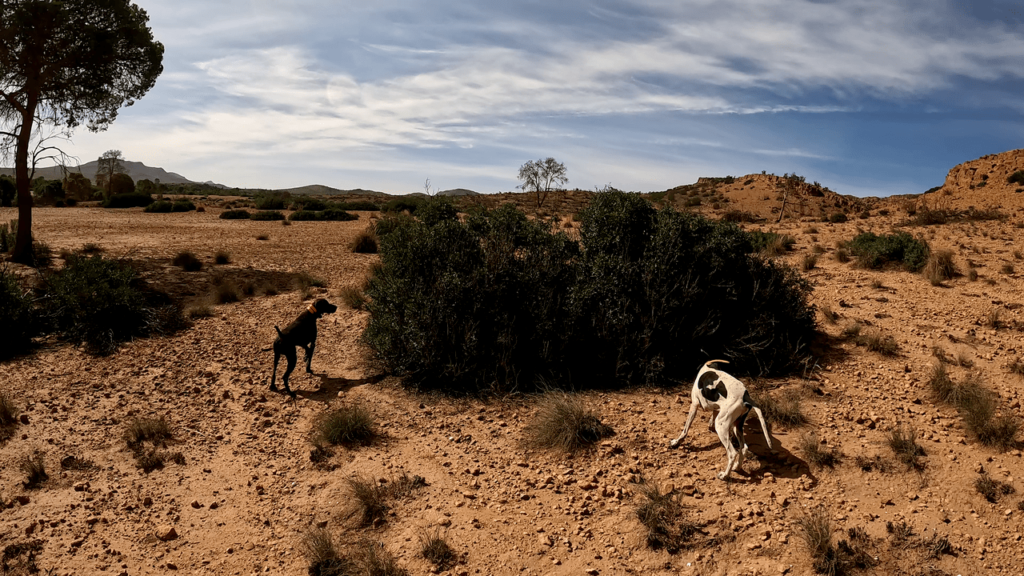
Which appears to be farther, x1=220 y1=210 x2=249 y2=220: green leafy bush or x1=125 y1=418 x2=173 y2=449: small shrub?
x1=220 y1=210 x2=249 y2=220: green leafy bush

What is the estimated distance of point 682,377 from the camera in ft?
23.2

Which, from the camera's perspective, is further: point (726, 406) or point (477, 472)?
point (477, 472)

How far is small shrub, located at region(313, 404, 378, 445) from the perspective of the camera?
5.92 meters

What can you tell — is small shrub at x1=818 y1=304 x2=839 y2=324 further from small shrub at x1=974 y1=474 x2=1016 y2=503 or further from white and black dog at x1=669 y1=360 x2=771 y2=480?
white and black dog at x1=669 y1=360 x2=771 y2=480

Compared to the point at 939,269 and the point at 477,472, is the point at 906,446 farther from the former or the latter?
the point at 939,269

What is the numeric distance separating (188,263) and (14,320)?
4.91 meters

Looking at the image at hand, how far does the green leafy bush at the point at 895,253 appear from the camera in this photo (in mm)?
10891

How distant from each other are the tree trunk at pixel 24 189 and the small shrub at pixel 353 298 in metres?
7.75

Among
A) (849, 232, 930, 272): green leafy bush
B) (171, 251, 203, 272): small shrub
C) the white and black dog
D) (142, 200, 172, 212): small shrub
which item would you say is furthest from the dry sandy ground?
(142, 200, 172, 212): small shrub

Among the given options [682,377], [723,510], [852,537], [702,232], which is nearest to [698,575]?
[723,510]

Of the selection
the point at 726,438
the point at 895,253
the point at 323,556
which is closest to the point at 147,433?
the point at 323,556

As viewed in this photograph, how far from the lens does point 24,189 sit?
12.9m

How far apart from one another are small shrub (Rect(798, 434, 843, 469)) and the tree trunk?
15.3 metres

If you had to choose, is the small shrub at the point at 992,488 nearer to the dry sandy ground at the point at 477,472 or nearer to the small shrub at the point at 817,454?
the dry sandy ground at the point at 477,472
